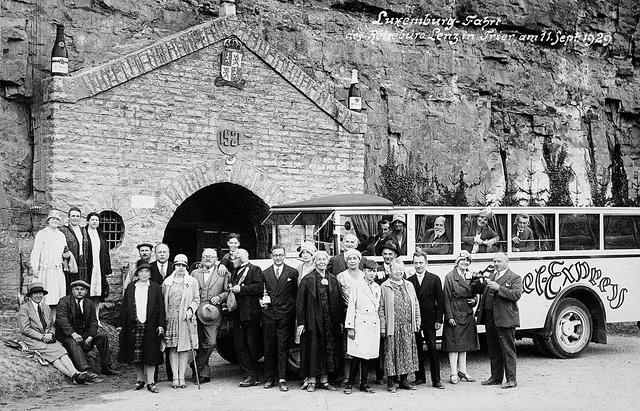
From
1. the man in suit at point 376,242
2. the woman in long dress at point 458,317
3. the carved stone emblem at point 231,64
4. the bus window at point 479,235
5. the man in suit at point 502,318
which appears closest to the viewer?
the man in suit at point 502,318

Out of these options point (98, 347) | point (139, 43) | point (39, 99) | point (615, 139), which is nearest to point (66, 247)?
point (98, 347)

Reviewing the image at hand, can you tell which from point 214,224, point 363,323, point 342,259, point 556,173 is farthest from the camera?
point 556,173

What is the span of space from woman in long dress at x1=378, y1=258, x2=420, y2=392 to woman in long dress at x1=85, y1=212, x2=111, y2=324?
489 cm

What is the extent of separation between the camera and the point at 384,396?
34.2 ft

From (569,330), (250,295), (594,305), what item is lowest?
(569,330)

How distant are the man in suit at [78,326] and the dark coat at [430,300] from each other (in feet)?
14.7

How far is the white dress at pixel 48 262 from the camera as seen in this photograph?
41.2ft

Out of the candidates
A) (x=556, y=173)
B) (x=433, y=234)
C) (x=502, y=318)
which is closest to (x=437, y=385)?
(x=502, y=318)

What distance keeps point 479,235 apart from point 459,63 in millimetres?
14119

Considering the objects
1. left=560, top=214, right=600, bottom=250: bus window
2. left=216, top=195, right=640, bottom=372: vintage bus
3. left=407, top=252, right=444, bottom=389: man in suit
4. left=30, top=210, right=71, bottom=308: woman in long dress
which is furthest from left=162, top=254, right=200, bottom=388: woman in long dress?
left=560, top=214, right=600, bottom=250: bus window

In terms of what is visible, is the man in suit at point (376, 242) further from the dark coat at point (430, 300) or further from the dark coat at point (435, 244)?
the dark coat at point (430, 300)

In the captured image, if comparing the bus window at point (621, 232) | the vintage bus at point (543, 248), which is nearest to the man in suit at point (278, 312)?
the vintage bus at point (543, 248)

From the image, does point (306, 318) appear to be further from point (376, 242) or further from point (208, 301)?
point (376, 242)

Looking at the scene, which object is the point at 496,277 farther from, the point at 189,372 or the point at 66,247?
the point at 66,247
